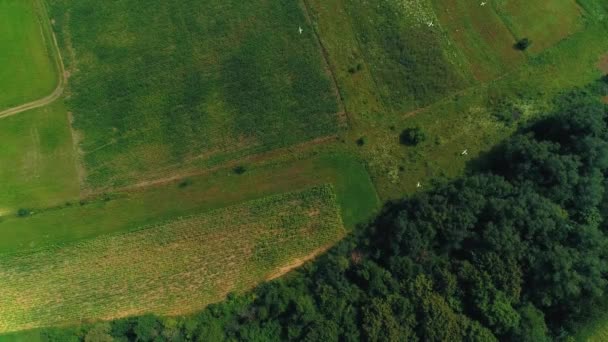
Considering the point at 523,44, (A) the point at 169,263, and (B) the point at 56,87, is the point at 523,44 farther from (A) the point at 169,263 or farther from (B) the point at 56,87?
(B) the point at 56,87

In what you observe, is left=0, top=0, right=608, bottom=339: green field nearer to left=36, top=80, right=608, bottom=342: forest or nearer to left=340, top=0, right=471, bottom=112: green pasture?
left=340, top=0, right=471, bottom=112: green pasture

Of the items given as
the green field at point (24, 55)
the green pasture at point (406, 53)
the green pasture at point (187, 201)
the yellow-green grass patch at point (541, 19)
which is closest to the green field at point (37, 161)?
the green pasture at point (187, 201)

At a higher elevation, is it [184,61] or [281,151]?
[184,61]

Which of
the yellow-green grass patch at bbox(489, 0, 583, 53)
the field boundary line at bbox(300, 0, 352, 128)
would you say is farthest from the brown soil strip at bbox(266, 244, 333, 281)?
the yellow-green grass patch at bbox(489, 0, 583, 53)

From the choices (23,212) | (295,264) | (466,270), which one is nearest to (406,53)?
(466,270)

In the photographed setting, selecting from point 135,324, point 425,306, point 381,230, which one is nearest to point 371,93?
point 381,230

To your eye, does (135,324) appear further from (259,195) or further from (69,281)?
(259,195)
